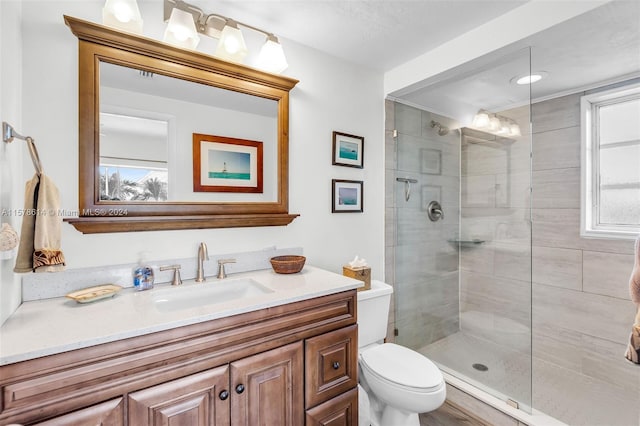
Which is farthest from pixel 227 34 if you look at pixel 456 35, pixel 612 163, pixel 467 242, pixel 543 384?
pixel 543 384

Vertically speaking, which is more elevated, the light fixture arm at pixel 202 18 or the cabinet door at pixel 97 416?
the light fixture arm at pixel 202 18

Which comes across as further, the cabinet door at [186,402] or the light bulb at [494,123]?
the light bulb at [494,123]

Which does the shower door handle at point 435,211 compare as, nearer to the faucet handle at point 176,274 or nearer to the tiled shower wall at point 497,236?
the tiled shower wall at point 497,236

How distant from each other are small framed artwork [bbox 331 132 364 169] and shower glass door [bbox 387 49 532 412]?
1.23 ft

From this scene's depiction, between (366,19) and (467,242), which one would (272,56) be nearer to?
(366,19)

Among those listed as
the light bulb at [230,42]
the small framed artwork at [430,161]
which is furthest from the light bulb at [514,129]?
the light bulb at [230,42]

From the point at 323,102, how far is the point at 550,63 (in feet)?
4.94

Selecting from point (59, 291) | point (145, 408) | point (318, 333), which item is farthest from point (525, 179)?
point (59, 291)

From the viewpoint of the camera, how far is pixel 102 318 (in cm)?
99

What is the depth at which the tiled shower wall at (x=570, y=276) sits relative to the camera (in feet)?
6.89

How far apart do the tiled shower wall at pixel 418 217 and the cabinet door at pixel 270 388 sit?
1.35 m

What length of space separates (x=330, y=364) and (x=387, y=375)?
1.29 ft

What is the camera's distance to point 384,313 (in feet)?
6.30

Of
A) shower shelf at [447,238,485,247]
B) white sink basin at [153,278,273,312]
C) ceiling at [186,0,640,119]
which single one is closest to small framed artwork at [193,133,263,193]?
white sink basin at [153,278,273,312]
